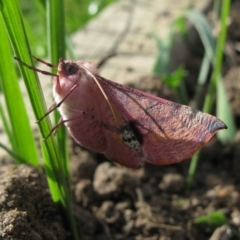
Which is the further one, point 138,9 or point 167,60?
point 138,9

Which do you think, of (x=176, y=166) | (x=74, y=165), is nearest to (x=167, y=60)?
(x=176, y=166)

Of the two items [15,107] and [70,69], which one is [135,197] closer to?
[15,107]

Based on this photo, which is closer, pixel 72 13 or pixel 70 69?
pixel 70 69

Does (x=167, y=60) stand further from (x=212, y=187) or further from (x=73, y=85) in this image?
(x=73, y=85)

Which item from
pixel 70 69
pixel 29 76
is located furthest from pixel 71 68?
pixel 29 76

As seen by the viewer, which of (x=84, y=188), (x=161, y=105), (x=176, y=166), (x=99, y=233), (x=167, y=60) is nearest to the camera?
(x=161, y=105)

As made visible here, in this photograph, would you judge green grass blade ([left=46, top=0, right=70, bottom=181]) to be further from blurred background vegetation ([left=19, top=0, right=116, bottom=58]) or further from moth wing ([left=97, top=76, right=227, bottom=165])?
blurred background vegetation ([left=19, top=0, right=116, bottom=58])
